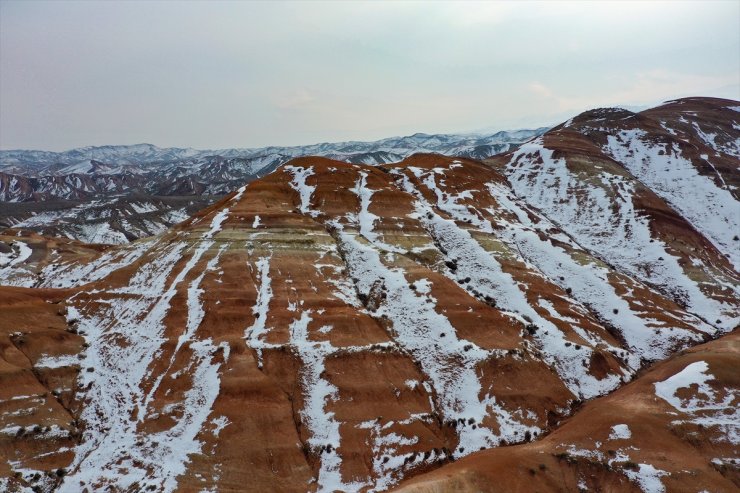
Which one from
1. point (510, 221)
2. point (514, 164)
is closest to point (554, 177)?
point (514, 164)

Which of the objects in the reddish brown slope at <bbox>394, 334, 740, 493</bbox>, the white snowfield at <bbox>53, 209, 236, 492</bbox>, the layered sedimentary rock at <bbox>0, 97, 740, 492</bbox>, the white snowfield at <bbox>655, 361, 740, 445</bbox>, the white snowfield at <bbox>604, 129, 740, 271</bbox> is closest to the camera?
the reddish brown slope at <bbox>394, 334, 740, 493</bbox>

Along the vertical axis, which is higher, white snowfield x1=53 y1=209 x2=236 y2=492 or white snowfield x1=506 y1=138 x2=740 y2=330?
white snowfield x1=506 y1=138 x2=740 y2=330

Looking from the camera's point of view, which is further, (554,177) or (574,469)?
(554,177)

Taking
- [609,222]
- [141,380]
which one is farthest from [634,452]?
[609,222]

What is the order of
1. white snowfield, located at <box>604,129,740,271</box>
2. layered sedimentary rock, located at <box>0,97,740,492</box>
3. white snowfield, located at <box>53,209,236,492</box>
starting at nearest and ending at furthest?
white snowfield, located at <box>53,209,236,492</box>
layered sedimentary rock, located at <box>0,97,740,492</box>
white snowfield, located at <box>604,129,740,271</box>

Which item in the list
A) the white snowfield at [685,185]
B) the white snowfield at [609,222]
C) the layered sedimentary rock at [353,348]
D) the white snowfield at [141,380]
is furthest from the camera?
the white snowfield at [685,185]

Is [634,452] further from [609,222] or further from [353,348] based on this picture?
[609,222]

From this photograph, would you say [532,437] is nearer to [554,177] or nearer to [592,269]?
[592,269]

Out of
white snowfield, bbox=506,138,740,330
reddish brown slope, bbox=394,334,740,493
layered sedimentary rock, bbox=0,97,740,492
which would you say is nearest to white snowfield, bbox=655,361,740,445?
reddish brown slope, bbox=394,334,740,493

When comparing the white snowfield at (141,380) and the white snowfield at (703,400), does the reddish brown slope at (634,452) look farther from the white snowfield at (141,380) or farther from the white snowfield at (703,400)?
the white snowfield at (141,380)

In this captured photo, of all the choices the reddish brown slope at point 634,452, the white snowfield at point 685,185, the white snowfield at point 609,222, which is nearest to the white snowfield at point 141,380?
the reddish brown slope at point 634,452

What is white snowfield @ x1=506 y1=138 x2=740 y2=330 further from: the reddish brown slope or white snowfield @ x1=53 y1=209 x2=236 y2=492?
white snowfield @ x1=53 y1=209 x2=236 y2=492
